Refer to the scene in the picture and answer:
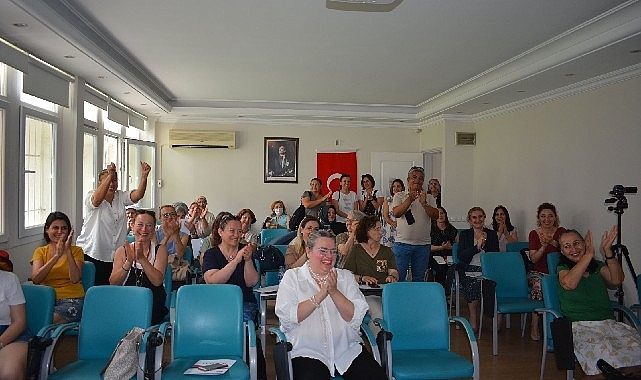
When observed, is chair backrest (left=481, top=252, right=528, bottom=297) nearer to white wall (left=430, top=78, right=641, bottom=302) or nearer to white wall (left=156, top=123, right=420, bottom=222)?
white wall (left=430, top=78, right=641, bottom=302)

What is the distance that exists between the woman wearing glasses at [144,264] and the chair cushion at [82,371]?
0.65 metres

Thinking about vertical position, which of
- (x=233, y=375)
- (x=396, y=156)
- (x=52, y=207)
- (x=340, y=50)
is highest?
(x=340, y=50)

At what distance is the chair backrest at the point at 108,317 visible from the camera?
3.45m

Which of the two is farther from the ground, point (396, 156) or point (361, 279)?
point (396, 156)

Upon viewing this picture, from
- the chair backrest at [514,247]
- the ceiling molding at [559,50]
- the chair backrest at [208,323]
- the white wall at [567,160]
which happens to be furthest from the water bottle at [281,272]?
the white wall at [567,160]

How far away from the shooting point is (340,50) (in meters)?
6.16

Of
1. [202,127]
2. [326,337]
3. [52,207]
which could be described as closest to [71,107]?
[52,207]

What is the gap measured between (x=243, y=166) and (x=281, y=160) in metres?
0.73

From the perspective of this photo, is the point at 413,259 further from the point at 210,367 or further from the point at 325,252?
the point at 210,367

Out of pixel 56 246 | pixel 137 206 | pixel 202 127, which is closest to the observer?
pixel 56 246

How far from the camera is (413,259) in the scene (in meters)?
6.18

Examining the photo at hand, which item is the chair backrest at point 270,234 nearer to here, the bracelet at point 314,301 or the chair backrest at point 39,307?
the chair backrest at point 39,307

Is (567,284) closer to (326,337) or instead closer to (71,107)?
(326,337)

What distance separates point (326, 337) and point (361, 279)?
1.19m
